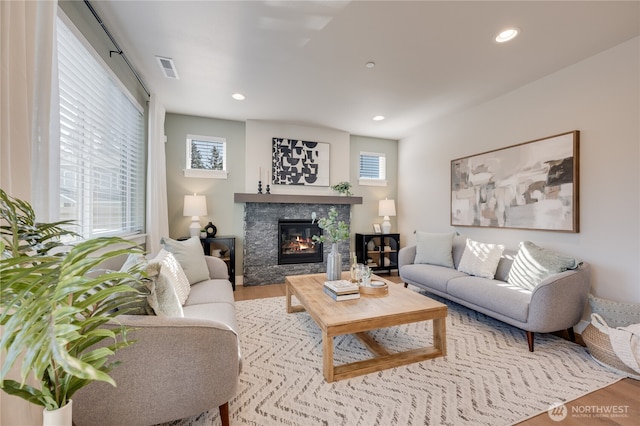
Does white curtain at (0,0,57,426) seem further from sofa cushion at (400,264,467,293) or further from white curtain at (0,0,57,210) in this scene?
sofa cushion at (400,264,467,293)

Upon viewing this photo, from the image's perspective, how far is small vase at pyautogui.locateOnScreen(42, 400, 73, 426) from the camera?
28.0 inches

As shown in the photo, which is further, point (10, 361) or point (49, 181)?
point (49, 181)

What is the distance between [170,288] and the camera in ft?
4.56

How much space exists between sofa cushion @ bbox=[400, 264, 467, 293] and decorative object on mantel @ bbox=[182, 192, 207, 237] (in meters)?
2.96

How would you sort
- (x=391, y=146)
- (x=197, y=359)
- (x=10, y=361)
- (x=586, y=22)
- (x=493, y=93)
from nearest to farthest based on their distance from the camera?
1. (x=10, y=361)
2. (x=197, y=359)
3. (x=586, y=22)
4. (x=493, y=93)
5. (x=391, y=146)

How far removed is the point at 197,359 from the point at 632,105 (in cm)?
369

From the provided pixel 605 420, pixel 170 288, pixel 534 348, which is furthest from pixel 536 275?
pixel 170 288

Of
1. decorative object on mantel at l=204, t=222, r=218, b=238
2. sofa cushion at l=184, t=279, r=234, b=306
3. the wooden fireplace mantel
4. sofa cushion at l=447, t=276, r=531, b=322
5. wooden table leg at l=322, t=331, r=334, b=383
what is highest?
the wooden fireplace mantel

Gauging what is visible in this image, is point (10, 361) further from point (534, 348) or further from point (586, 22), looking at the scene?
point (586, 22)

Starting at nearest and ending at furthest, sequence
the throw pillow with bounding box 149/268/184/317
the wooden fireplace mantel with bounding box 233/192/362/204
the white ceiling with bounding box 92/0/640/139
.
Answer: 1. the throw pillow with bounding box 149/268/184/317
2. the white ceiling with bounding box 92/0/640/139
3. the wooden fireplace mantel with bounding box 233/192/362/204

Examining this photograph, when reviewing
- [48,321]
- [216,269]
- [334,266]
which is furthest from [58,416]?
[216,269]

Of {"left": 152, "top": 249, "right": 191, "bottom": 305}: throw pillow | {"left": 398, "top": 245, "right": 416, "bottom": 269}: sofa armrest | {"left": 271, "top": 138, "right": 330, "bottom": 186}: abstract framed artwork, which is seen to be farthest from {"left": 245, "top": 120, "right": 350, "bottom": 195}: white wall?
{"left": 152, "top": 249, "right": 191, "bottom": 305}: throw pillow

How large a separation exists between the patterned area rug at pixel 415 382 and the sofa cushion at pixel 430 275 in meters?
0.59

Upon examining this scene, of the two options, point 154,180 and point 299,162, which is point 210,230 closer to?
point 154,180
